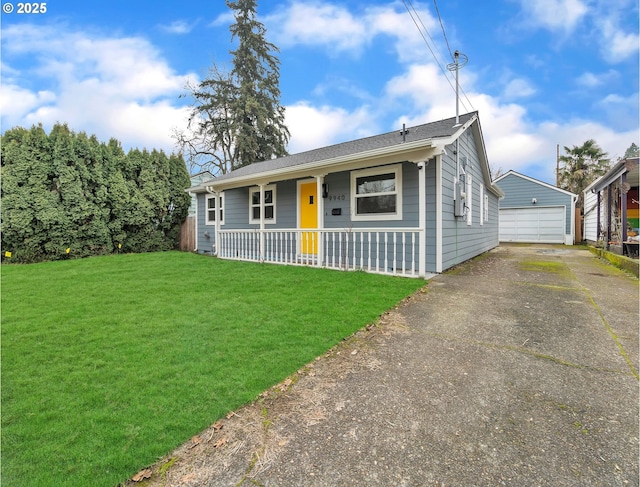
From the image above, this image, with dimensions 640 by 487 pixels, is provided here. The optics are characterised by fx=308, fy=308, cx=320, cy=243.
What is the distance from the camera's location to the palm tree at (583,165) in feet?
69.4

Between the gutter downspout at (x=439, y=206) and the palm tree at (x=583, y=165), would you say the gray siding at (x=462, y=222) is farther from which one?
the palm tree at (x=583, y=165)

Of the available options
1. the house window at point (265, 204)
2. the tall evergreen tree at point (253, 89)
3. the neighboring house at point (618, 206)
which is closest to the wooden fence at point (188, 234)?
the house window at point (265, 204)

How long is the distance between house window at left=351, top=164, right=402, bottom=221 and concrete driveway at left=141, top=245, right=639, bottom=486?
12.8 ft

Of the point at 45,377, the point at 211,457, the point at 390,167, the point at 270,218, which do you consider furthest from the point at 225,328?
the point at 270,218

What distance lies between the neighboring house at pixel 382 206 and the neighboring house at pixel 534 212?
26.7 ft

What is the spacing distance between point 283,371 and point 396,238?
483 cm

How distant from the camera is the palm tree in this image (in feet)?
69.4

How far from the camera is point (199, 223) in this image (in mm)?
13000

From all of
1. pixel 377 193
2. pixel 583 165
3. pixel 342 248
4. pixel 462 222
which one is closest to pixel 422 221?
pixel 377 193

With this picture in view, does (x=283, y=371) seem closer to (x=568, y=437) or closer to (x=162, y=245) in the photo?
(x=568, y=437)

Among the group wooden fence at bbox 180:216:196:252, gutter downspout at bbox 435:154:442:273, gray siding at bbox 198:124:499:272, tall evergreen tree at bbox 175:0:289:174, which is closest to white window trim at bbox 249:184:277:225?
Answer: gray siding at bbox 198:124:499:272

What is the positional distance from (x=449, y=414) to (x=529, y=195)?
61.6ft

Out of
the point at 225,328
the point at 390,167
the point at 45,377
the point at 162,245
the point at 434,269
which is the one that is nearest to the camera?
the point at 45,377

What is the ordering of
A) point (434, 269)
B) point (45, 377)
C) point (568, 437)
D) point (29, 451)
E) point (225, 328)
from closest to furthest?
point (29, 451) → point (568, 437) → point (45, 377) → point (225, 328) → point (434, 269)
